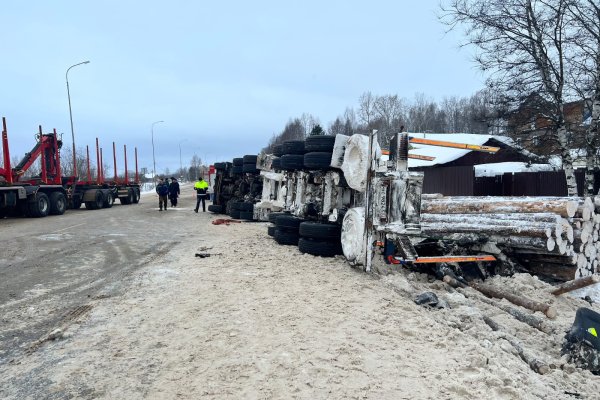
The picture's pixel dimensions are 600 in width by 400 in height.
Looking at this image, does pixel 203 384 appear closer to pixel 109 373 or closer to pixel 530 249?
pixel 109 373

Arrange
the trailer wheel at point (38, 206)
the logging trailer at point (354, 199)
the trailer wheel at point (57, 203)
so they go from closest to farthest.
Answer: the logging trailer at point (354, 199), the trailer wheel at point (38, 206), the trailer wheel at point (57, 203)

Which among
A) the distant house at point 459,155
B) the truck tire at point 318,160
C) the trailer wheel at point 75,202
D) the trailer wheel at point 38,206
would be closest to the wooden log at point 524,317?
the truck tire at point 318,160

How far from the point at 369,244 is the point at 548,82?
11.5m

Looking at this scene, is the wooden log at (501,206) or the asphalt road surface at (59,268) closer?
the asphalt road surface at (59,268)

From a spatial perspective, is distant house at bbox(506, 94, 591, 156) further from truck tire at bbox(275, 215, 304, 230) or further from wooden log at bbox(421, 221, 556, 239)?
truck tire at bbox(275, 215, 304, 230)

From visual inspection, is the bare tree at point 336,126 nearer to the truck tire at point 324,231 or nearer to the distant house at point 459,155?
the distant house at point 459,155

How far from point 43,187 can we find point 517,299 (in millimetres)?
17501

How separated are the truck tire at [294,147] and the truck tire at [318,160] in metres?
1.13

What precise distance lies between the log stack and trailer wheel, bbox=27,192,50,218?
14958 mm

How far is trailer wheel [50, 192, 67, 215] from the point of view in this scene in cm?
1786

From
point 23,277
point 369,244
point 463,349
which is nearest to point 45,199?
point 23,277

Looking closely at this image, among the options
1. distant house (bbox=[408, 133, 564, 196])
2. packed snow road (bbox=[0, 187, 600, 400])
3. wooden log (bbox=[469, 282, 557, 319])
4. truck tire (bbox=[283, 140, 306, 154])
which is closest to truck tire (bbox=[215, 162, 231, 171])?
distant house (bbox=[408, 133, 564, 196])

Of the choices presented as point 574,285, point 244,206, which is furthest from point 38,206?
point 574,285

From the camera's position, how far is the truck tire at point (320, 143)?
7934 mm
